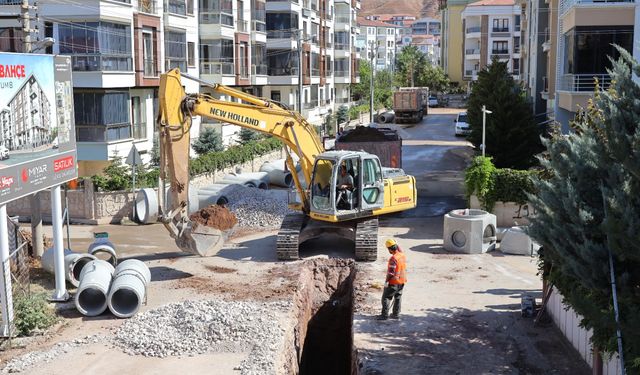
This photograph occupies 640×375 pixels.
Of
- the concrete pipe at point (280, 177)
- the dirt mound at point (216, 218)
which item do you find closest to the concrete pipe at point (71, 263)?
the dirt mound at point (216, 218)

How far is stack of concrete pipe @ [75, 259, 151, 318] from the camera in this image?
16.6 metres

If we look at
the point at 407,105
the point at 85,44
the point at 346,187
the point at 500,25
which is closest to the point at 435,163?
the point at 85,44

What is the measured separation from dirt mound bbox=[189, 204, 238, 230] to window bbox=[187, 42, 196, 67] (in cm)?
1859

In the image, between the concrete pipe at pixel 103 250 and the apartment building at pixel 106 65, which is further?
the apartment building at pixel 106 65

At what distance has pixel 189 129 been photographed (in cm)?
2033

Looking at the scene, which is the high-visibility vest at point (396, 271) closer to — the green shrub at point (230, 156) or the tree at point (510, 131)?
the green shrub at point (230, 156)

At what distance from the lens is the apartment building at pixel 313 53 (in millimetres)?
55750

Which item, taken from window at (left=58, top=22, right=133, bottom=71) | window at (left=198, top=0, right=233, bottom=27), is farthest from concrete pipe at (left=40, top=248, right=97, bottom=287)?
window at (left=198, top=0, right=233, bottom=27)

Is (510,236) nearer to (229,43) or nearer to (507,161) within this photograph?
(507,161)

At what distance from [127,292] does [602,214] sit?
10.2 metres

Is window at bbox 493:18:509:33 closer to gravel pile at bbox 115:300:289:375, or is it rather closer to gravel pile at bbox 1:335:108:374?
gravel pile at bbox 115:300:289:375

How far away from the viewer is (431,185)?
114ft

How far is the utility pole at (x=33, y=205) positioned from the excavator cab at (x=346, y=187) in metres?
7.28

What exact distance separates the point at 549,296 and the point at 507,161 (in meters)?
17.8
